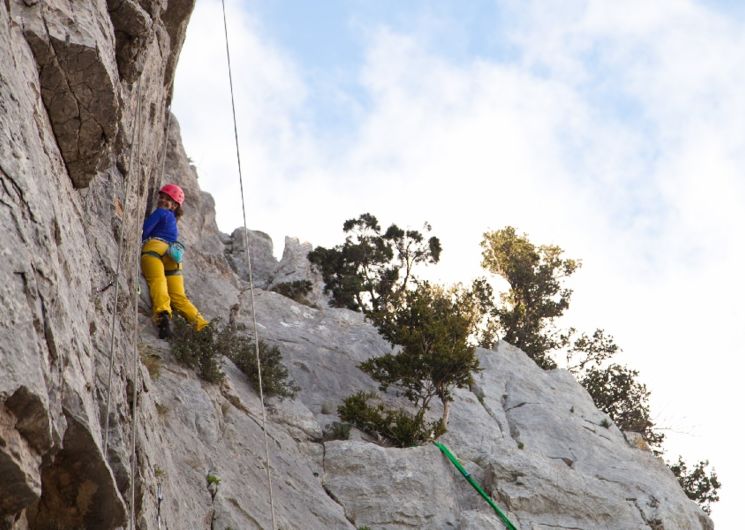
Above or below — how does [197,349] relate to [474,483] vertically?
below

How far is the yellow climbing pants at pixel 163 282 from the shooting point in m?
14.3

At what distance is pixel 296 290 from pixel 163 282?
33.2ft

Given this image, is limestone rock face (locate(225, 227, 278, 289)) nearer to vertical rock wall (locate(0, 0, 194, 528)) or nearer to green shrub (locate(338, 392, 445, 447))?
green shrub (locate(338, 392, 445, 447))

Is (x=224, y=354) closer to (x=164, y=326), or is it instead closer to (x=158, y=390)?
(x=164, y=326)

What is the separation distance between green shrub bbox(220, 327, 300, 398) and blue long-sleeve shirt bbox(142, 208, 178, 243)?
187 cm

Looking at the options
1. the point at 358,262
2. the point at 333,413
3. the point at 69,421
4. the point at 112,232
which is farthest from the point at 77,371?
the point at 358,262

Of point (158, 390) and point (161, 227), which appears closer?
point (158, 390)

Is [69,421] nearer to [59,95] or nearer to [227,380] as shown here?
[59,95]

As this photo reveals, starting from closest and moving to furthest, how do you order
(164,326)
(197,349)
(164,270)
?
(197,349) < (164,326) < (164,270)

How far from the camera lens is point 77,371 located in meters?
6.21

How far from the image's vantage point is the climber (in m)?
14.3

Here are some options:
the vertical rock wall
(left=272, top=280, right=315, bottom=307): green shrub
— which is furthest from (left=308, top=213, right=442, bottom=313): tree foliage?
the vertical rock wall

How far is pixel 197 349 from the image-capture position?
45.3 ft

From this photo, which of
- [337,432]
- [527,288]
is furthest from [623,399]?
[337,432]
